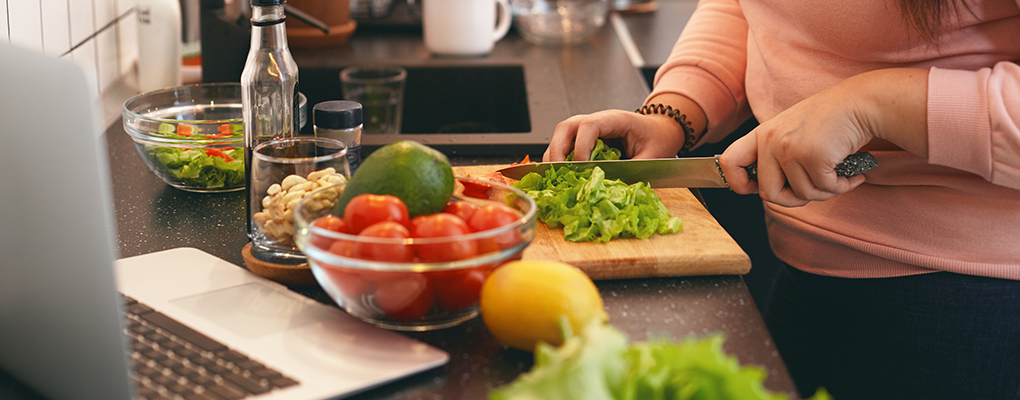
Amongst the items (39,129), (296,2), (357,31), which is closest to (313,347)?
(39,129)

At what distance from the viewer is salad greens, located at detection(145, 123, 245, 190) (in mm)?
986

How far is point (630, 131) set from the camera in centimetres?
108

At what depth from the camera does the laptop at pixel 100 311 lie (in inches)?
18.1

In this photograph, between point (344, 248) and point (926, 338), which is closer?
point (344, 248)

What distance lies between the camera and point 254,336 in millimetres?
634

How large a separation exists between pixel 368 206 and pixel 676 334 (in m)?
0.29

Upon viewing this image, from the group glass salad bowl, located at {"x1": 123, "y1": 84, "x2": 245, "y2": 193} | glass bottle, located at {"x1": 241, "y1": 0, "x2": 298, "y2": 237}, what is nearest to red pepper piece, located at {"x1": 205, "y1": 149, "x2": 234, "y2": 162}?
glass salad bowl, located at {"x1": 123, "y1": 84, "x2": 245, "y2": 193}

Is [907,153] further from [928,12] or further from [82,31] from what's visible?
[82,31]

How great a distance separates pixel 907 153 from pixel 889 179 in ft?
0.12

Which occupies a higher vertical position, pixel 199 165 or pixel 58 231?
pixel 58 231

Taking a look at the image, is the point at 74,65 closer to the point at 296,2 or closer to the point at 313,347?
the point at 313,347

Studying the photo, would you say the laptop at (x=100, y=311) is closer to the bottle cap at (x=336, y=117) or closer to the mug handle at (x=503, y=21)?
the bottle cap at (x=336, y=117)

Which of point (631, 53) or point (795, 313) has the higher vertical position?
point (631, 53)

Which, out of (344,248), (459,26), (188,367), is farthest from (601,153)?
(459,26)
